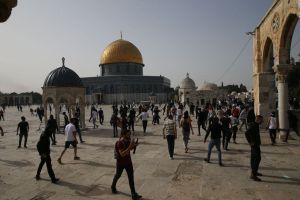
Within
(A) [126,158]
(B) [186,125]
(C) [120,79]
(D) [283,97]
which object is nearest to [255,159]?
(A) [126,158]

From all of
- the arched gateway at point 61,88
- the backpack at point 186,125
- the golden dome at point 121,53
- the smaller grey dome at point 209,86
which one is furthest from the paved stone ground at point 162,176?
the golden dome at point 121,53

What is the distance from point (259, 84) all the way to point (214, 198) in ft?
35.9

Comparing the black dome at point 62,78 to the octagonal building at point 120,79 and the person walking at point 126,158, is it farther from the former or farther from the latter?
the octagonal building at point 120,79

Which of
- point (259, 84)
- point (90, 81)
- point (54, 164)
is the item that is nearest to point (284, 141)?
point (259, 84)

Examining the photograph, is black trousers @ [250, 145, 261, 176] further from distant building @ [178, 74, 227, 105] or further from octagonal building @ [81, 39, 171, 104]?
octagonal building @ [81, 39, 171, 104]

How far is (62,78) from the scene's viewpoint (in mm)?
17922

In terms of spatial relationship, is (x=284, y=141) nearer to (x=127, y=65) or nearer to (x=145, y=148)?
(x=145, y=148)

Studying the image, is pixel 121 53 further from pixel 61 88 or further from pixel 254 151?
pixel 254 151

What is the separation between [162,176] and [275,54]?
25.9ft

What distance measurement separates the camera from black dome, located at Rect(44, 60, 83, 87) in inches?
701

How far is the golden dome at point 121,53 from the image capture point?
225ft

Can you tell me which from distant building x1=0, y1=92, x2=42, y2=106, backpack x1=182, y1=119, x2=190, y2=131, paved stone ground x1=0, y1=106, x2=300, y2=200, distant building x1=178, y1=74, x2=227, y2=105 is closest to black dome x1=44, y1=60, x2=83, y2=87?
paved stone ground x1=0, y1=106, x2=300, y2=200

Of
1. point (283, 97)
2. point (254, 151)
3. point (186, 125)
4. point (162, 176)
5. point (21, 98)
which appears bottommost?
point (162, 176)

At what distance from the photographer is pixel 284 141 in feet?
39.6
